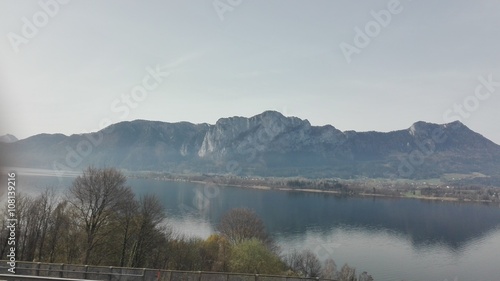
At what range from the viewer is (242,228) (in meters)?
50.4

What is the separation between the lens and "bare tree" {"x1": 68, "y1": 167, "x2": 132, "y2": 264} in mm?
26828

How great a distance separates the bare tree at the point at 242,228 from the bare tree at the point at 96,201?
21722 mm

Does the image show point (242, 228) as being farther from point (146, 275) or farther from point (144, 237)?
point (146, 275)

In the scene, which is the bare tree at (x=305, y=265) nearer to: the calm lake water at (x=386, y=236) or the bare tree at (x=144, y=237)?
the calm lake water at (x=386, y=236)

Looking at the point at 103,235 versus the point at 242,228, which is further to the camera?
the point at 242,228

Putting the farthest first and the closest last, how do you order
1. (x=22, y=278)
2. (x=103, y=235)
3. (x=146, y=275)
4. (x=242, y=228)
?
(x=242, y=228) < (x=103, y=235) < (x=146, y=275) < (x=22, y=278)

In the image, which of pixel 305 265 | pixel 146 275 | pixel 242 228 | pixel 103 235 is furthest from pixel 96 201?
pixel 305 265

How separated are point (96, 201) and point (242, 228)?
85.1 ft

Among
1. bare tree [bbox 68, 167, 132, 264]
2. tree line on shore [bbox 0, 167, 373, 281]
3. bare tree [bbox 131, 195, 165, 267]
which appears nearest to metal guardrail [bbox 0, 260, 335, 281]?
tree line on shore [bbox 0, 167, 373, 281]

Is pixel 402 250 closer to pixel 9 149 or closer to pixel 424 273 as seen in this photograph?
pixel 424 273

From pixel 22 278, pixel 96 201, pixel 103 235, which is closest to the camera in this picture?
pixel 22 278

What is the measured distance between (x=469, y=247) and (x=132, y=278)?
271ft

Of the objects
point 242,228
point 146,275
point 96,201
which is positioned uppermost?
point 96,201

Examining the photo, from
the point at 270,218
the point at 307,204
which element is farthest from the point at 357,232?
the point at 307,204
